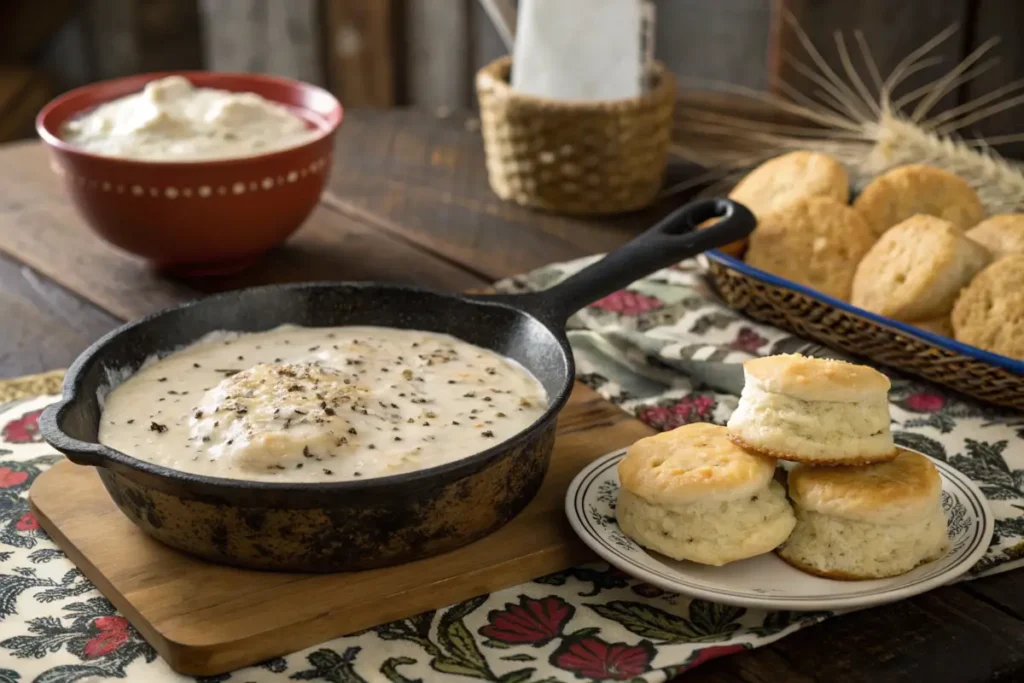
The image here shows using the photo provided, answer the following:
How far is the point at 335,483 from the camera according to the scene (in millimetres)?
971

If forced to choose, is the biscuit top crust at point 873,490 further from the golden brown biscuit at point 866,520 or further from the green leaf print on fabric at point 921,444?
the green leaf print on fabric at point 921,444

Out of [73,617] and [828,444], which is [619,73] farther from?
[73,617]

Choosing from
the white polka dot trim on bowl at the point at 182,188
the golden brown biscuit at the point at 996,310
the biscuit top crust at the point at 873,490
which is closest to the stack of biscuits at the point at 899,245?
the golden brown biscuit at the point at 996,310

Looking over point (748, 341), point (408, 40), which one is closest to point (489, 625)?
point (748, 341)

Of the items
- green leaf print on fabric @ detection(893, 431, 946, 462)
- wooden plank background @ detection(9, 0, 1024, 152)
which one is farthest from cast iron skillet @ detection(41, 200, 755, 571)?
wooden plank background @ detection(9, 0, 1024, 152)

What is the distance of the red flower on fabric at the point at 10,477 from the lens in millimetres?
1254

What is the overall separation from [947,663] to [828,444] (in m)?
0.19

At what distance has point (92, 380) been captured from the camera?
1183mm

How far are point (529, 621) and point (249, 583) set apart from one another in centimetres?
23

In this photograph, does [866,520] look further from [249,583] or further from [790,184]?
[790,184]

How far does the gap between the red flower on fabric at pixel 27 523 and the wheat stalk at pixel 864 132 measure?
3.75ft

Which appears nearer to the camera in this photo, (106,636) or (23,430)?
(106,636)

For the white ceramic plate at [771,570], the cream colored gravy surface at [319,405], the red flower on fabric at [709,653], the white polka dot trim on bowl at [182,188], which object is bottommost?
the red flower on fabric at [709,653]

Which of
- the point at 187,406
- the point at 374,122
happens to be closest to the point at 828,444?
the point at 187,406
